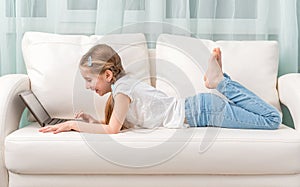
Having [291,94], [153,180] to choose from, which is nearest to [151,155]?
[153,180]

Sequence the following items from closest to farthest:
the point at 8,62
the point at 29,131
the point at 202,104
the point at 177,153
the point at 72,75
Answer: the point at 177,153 → the point at 29,131 → the point at 202,104 → the point at 72,75 → the point at 8,62

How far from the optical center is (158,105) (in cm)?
248

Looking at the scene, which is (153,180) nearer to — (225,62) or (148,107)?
(148,107)

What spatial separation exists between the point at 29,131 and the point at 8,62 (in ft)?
2.59

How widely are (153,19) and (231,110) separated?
79 centimetres

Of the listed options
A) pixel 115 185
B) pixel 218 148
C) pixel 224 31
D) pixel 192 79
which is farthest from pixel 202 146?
pixel 224 31

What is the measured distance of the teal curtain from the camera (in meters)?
2.97

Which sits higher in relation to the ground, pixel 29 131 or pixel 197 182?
pixel 29 131

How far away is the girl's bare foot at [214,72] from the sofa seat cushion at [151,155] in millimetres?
396

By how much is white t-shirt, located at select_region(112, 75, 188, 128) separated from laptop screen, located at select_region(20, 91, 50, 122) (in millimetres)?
394

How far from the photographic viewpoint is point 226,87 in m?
2.51

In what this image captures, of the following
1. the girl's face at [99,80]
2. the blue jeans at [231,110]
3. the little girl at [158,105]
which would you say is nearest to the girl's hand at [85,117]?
the little girl at [158,105]

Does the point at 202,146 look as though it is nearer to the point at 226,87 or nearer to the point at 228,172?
the point at 228,172

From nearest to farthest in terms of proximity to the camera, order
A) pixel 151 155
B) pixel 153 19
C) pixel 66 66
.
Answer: pixel 151 155, pixel 66 66, pixel 153 19
